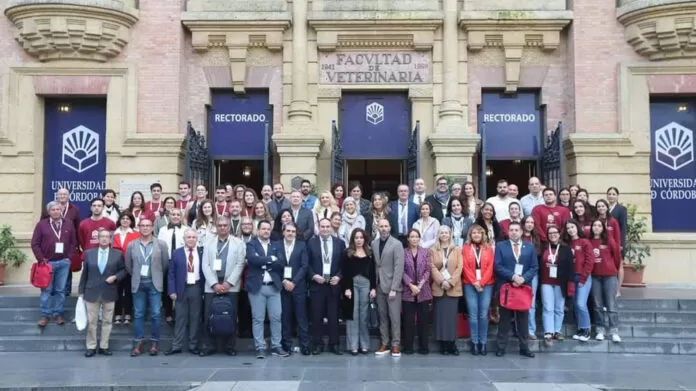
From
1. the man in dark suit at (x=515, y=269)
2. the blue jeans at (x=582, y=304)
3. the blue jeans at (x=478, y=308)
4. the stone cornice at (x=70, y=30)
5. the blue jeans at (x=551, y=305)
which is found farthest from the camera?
the stone cornice at (x=70, y=30)

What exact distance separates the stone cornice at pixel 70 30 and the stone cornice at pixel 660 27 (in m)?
11.1

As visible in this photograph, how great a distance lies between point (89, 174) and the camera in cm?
1473

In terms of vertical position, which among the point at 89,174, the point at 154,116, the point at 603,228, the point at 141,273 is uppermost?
the point at 154,116

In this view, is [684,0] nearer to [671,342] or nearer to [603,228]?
[603,228]

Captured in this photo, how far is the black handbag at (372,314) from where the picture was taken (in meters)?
9.78

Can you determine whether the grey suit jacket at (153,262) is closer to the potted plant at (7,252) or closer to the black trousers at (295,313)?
the black trousers at (295,313)

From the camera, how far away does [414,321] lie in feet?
32.0

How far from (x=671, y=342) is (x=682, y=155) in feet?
20.2

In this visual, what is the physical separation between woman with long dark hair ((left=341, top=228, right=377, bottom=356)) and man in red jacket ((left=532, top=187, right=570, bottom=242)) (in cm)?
288

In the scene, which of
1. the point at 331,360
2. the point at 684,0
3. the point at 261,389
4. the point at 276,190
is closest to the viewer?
the point at 261,389

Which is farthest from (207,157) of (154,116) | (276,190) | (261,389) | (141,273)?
(261,389)

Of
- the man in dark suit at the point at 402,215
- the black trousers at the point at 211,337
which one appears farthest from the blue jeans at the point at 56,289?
the man in dark suit at the point at 402,215

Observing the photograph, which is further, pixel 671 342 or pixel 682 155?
pixel 682 155

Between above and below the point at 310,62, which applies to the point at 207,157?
below
